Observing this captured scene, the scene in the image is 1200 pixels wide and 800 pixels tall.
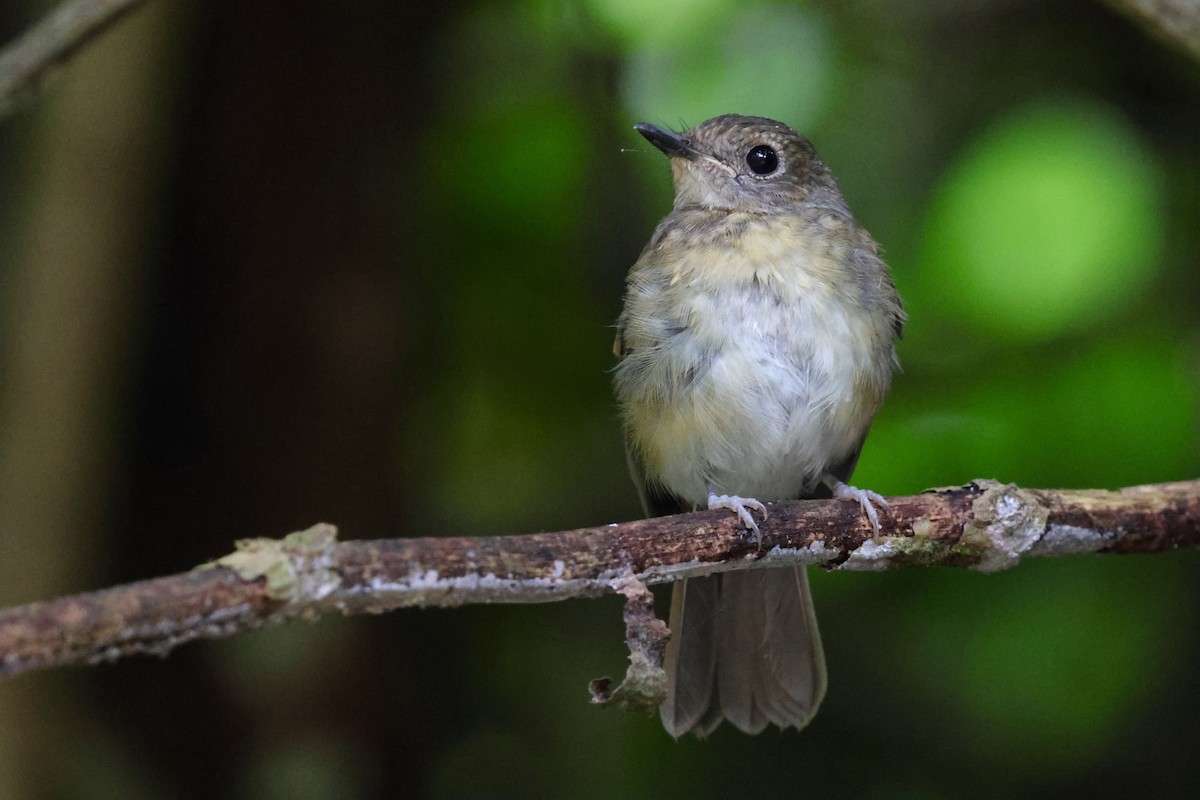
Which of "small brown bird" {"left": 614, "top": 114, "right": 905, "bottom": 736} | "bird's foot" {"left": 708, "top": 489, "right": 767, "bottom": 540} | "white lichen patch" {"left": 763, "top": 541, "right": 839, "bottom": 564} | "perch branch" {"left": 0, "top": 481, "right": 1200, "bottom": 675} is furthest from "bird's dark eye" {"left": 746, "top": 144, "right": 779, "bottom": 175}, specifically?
"white lichen patch" {"left": 763, "top": 541, "right": 839, "bottom": 564}

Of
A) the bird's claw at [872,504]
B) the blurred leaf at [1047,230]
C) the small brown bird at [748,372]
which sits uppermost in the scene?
the blurred leaf at [1047,230]

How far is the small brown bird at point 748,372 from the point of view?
3.54 meters

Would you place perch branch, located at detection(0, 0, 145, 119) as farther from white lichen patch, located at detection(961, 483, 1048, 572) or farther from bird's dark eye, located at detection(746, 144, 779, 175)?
white lichen patch, located at detection(961, 483, 1048, 572)

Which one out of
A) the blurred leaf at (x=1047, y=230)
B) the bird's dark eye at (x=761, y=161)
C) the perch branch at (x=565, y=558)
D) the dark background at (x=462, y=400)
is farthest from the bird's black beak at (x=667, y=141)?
the perch branch at (x=565, y=558)

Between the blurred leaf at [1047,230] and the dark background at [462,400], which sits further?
the blurred leaf at [1047,230]

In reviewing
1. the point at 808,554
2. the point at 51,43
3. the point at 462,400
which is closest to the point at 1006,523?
the point at 808,554

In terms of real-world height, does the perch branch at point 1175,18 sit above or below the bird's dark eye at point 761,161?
below

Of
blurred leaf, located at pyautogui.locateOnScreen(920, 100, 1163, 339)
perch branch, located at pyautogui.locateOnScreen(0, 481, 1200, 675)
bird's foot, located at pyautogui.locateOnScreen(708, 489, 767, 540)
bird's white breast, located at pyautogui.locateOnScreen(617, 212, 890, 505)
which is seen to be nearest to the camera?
perch branch, located at pyautogui.locateOnScreen(0, 481, 1200, 675)

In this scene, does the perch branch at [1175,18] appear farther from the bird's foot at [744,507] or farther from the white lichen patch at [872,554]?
the bird's foot at [744,507]

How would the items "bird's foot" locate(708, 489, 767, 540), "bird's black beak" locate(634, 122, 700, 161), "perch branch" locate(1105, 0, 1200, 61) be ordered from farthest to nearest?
1. "bird's black beak" locate(634, 122, 700, 161)
2. "perch branch" locate(1105, 0, 1200, 61)
3. "bird's foot" locate(708, 489, 767, 540)

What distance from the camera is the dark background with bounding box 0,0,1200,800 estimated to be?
13.5 ft

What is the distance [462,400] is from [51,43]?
232 cm

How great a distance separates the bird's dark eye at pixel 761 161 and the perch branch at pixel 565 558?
5.00 ft

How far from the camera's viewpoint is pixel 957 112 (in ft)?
16.9
